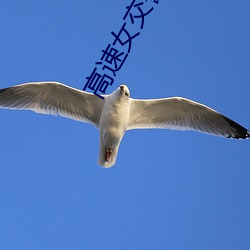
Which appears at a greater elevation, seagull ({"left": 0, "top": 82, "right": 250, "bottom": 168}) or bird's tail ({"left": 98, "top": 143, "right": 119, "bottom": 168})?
seagull ({"left": 0, "top": 82, "right": 250, "bottom": 168})

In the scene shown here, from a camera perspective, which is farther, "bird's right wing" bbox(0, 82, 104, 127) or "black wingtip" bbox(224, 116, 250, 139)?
"black wingtip" bbox(224, 116, 250, 139)

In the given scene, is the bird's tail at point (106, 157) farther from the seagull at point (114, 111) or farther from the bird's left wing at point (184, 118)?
the bird's left wing at point (184, 118)

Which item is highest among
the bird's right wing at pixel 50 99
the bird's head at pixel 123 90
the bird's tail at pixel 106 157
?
the bird's head at pixel 123 90

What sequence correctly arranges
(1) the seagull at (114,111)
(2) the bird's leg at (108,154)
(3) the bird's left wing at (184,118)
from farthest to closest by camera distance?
(3) the bird's left wing at (184,118) → (2) the bird's leg at (108,154) → (1) the seagull at (114,111)

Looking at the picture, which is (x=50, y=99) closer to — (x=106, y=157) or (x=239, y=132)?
(x=106, y=157)

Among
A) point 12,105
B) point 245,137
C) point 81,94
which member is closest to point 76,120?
point 81,94

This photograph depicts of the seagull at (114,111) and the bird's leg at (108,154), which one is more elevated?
the seagull at (114,111)

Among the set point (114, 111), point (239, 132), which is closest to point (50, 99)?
point (114, 111)

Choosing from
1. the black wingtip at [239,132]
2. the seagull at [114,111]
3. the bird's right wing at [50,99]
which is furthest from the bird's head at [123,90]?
the black wingtip at [239,132]

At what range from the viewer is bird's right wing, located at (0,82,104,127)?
A: 5.40 meters

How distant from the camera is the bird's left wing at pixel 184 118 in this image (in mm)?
5609

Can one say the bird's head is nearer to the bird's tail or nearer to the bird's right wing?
the bird's right wing

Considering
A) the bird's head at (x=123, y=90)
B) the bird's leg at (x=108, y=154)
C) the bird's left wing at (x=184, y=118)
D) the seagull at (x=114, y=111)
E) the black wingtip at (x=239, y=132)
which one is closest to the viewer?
the bird's head at (x=123, y=90)

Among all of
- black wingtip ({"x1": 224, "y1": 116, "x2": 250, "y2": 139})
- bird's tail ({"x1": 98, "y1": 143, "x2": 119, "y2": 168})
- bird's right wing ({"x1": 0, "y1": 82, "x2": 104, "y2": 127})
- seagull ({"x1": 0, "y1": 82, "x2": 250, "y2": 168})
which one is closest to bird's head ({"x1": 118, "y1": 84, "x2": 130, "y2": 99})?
seagull ({"x1": 0, "y1": 82, "x2": 250, "y2": 168})
